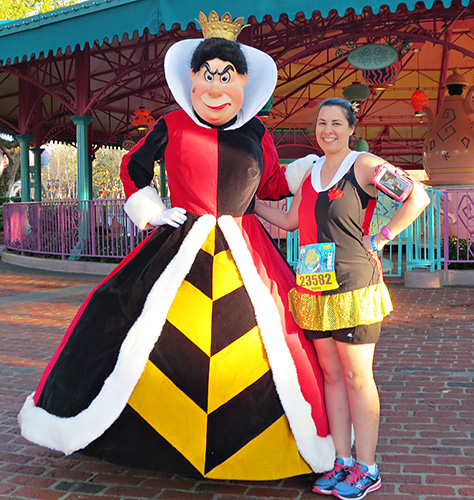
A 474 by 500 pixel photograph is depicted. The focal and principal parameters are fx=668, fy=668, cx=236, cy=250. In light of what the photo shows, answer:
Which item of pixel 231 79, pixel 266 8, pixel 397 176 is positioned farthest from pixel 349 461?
pixel 266 8

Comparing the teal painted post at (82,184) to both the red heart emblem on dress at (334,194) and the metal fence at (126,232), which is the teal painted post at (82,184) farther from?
the red heart emblem on dress at (334,194)

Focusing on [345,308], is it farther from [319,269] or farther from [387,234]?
[387,234]

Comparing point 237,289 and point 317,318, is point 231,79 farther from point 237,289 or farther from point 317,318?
point 317,318

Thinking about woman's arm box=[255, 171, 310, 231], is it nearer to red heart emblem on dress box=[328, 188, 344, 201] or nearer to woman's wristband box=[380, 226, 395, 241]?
red heart emblem on dress box=[328, 188, 344, 201]

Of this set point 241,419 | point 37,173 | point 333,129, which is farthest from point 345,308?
point 37,173

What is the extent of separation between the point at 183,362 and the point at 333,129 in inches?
42.3

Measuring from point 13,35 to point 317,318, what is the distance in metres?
9.03

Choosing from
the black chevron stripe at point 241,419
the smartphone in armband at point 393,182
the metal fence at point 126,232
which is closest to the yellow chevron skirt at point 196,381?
the black chevron stripe at point 241,419

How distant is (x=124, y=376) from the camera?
8.39 ft

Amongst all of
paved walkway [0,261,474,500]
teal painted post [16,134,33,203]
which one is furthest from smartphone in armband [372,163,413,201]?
teal painted post [16,134,33,203]

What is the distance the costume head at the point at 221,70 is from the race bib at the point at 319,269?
0.73m

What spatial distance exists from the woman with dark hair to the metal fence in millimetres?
3767

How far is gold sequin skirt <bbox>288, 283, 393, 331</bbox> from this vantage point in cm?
249

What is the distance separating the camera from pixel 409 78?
51.3ft
